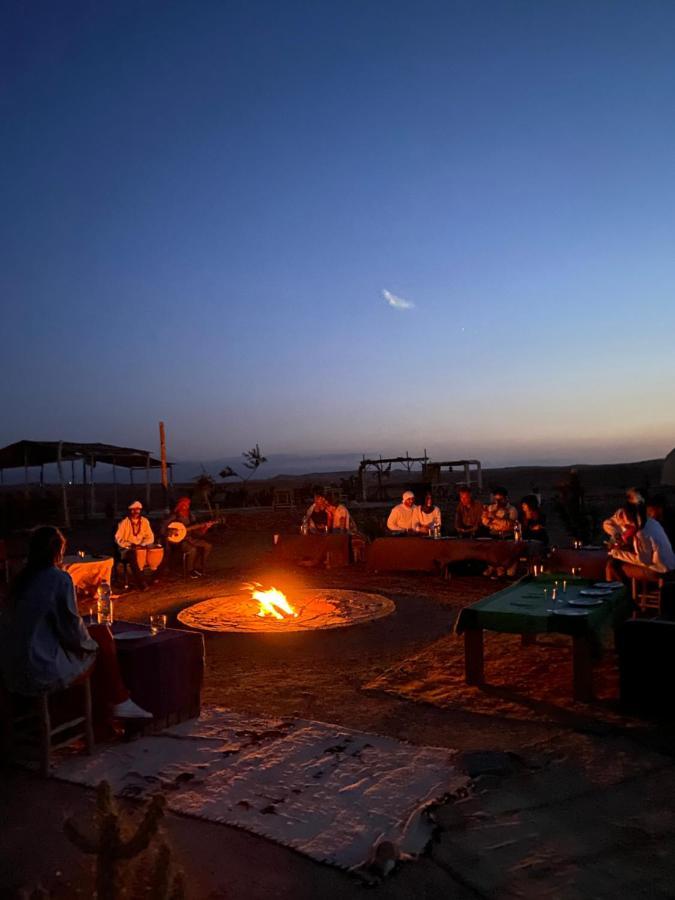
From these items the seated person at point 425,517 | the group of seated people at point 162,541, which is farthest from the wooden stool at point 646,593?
the group of seated people at point 162,541

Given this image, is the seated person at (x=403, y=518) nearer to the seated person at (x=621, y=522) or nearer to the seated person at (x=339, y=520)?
the seated person at (x=339, y=520)

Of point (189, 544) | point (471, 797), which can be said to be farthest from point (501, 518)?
point (471, 797)

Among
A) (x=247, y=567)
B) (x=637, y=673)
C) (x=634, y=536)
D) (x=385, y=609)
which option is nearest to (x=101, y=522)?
(x=247, y=567)

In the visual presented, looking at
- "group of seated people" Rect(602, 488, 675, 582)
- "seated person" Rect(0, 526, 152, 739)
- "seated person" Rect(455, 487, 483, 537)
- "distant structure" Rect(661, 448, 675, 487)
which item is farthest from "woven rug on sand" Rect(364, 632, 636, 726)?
"distant structure" Rect(661, 448, 675, 487)

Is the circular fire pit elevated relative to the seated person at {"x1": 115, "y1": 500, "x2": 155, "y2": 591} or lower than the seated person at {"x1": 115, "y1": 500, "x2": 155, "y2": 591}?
lower

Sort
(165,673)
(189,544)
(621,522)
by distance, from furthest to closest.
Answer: (189,544) → (621,522) → (165,673)

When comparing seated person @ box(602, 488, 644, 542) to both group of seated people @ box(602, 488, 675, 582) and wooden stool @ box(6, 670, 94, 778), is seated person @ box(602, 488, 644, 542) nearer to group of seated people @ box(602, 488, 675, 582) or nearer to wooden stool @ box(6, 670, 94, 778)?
group of seated people @ box(602, 488, 675, 582)

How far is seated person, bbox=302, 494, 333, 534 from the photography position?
12266mm

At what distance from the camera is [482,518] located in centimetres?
1116

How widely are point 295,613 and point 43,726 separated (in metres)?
4.36

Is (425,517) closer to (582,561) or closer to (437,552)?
(437,552)

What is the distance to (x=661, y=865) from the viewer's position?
3064 mm

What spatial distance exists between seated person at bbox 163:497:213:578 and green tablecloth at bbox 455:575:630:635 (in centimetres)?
627

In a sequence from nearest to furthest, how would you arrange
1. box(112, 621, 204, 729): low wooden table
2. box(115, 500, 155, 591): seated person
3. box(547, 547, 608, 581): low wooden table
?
box(112, 621, 204, 729): low wooden table, box(547, 547, 608, 581): low wooden table, box(115, 500, 155, 591): seated person
